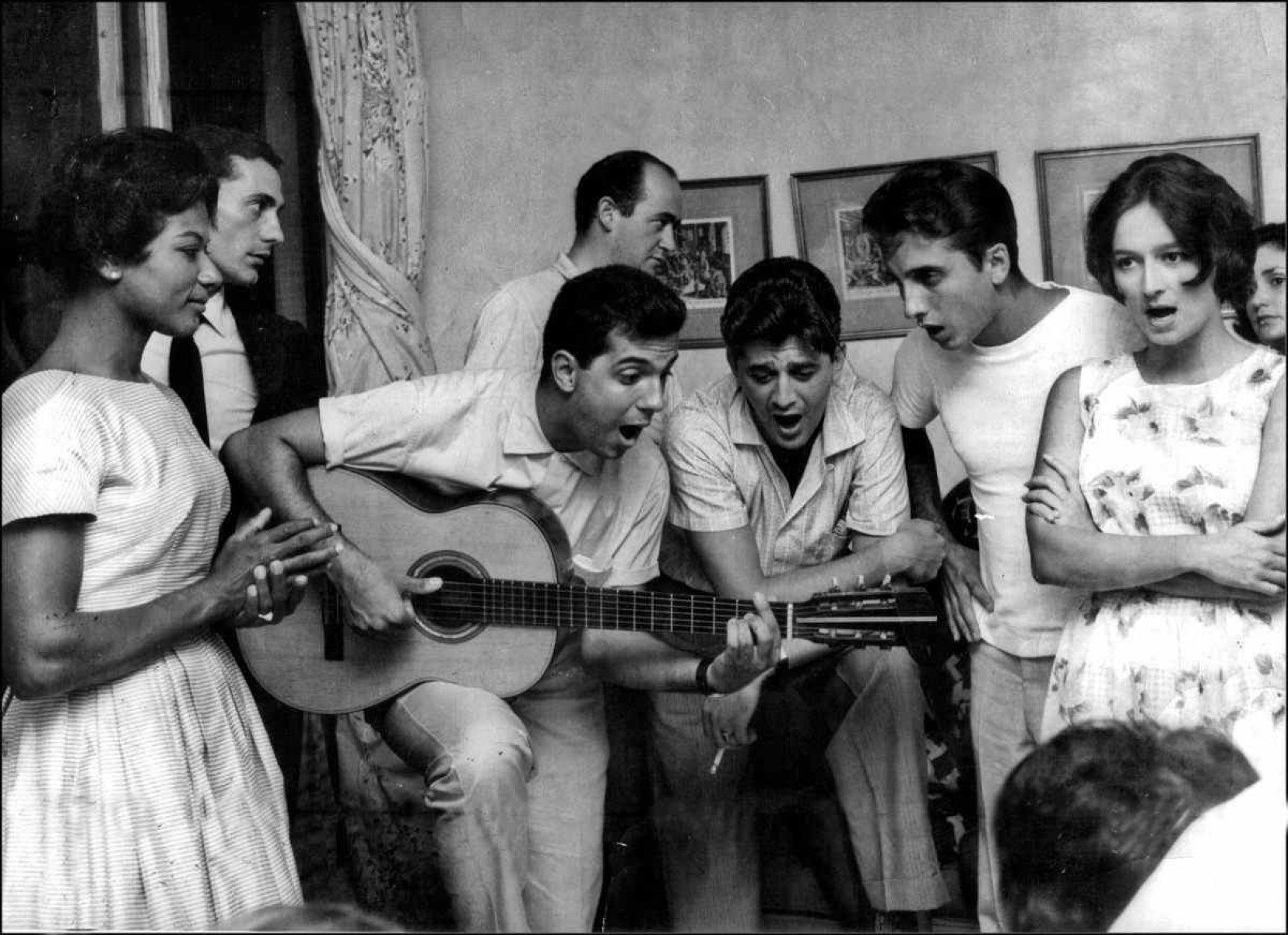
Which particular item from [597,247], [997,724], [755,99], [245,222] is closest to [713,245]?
[597,247]

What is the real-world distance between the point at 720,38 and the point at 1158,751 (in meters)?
1.72

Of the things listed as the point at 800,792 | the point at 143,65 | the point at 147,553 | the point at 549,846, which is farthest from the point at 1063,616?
the point at 143,65

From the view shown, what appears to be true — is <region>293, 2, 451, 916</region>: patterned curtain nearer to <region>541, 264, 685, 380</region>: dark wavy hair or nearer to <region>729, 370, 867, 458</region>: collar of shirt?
<region>541, 264, 685, 380</region>: dark wavy hair

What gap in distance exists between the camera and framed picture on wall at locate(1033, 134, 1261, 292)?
8.57 ft

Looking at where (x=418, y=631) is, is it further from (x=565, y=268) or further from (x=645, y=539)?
(x=565, y=268)

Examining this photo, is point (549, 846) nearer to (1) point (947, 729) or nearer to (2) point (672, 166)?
(1) point (947, 729)

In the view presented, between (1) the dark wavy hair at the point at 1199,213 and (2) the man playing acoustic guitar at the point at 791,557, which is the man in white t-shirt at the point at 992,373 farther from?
(1) the dark wavy hair at the point at 1199,213

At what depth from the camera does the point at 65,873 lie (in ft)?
6.29

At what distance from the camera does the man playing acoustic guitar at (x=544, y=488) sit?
2426 mm

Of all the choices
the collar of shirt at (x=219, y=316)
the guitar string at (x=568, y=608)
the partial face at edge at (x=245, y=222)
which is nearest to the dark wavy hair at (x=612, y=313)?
the guitar string at (x=568, y=608)

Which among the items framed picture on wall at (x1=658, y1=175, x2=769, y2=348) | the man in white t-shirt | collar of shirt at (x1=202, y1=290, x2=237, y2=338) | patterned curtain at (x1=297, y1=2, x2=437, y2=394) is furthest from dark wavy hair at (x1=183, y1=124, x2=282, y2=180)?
the man in white t-shirt

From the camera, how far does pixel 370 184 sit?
2982mm

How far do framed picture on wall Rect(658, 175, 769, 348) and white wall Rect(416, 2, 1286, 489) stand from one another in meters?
0.04

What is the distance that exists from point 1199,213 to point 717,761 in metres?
1.31
